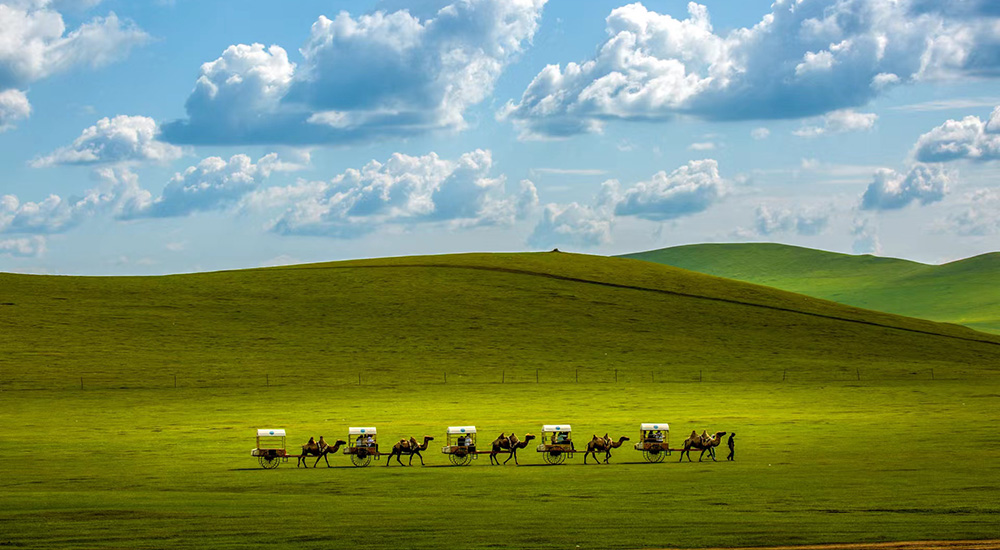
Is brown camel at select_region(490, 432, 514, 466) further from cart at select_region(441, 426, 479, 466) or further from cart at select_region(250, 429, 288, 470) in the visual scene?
cart at select_region(250, 429, 288, 470)

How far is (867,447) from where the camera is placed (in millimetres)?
44031

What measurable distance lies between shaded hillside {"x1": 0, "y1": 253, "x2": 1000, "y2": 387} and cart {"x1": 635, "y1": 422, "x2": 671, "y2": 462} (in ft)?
126

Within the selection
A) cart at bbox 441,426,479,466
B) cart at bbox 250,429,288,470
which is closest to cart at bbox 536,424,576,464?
cart at bbox 441,426,479,466

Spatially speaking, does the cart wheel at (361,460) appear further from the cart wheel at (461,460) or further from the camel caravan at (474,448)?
the cart wheel at (461,460)

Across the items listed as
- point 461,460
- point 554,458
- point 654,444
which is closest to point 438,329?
point 461,460

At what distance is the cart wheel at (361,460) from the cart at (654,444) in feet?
31.9

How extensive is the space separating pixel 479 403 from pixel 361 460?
86.9 feet

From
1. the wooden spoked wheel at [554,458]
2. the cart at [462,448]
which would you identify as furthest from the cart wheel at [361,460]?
the wooden spoked wheel at [554,458]

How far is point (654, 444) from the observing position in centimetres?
4056

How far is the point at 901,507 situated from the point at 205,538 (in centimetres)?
1637

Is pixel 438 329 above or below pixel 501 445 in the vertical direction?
above

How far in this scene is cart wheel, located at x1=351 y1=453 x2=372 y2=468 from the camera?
38.9 meters

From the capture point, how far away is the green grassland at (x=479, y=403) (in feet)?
83.7

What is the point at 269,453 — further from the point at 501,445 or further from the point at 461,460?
the point at 501,445
